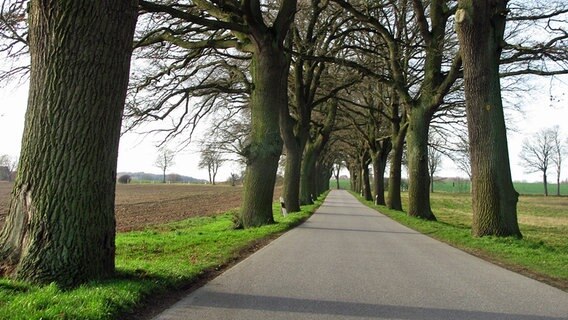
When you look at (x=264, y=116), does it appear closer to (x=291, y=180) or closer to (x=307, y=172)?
(x=291, y=180)

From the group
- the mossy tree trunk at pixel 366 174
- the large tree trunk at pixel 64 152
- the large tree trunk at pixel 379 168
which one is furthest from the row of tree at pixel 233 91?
the mossy tree trunk at pixel 366 174

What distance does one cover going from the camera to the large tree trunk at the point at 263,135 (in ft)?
49.0

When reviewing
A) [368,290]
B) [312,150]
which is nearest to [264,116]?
[368,290]

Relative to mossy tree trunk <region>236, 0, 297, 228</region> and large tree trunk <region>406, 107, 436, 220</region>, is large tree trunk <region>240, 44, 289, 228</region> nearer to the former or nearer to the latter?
mossy tree trunk <region>236, 0, 297, 228</region>

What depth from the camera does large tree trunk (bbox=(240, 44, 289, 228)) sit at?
49.0 ft

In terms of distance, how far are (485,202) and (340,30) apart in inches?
466

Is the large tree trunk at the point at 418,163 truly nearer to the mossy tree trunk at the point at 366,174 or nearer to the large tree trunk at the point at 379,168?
the large tree trunk at the point at 379,168

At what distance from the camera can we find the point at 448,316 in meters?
5.26

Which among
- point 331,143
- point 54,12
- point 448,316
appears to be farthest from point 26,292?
point 331,143

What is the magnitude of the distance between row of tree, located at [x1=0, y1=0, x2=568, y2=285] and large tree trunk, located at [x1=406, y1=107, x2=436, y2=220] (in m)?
0.06

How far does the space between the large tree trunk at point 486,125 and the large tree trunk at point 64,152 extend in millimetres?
9663

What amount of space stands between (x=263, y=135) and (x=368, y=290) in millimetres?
8916

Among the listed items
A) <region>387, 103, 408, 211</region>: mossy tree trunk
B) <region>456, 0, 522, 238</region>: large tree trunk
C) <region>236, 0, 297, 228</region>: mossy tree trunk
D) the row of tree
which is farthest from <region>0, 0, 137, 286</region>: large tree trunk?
<region>387, 103, 408, 211</region>: mossy tree trunk

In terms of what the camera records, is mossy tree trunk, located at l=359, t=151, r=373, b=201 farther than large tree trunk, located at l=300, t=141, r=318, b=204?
Yes
